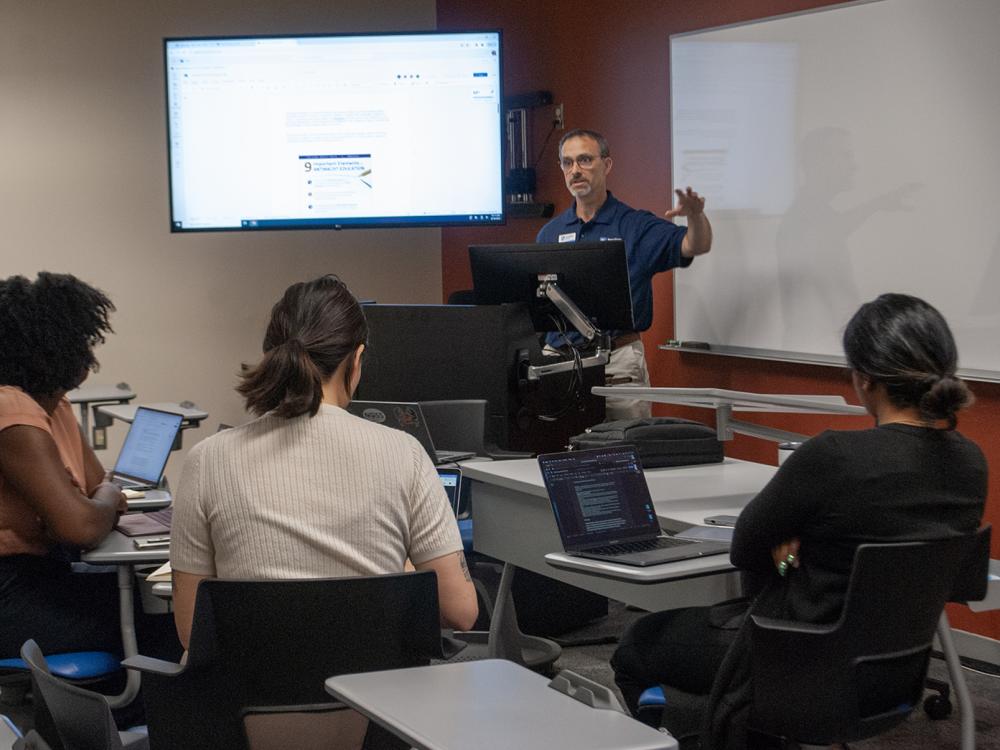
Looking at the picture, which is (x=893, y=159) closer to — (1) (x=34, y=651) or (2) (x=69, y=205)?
(1) (x=34, y=651)

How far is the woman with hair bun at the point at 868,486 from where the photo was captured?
2.17 meters

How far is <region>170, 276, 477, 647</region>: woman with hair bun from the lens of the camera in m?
1.93

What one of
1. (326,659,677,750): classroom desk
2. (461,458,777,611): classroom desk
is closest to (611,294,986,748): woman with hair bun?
(461,458,777,611): classroom desk

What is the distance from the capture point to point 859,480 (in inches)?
85.0

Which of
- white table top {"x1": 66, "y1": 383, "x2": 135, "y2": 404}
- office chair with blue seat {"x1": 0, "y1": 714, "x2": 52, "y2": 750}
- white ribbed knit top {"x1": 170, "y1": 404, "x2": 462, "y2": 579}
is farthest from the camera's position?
white table top {"x1": 66, "y1": 383, "x2": 135, "y2": 404}

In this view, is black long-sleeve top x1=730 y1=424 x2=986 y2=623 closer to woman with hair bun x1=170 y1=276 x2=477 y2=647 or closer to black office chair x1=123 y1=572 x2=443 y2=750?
woman with hair bun x1=170 y1=276 x2=477 y2=647

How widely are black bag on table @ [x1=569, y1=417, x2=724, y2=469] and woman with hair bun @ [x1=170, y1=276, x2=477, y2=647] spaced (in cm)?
121

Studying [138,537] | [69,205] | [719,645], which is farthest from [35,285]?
[69,205]

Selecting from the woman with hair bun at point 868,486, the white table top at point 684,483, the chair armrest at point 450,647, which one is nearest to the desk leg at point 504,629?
the white table top at point 684,483

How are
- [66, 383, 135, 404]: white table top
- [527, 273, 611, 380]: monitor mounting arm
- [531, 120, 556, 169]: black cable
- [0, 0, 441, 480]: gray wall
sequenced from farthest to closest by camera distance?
[0, 0, 441, 480]: gray wall → [531, 120, 556, 169]: black cable → [66, 383, 135, 404]: white table top → [527, 273, 611, 380]: monitor mounting arm

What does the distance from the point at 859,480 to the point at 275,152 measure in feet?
13.4

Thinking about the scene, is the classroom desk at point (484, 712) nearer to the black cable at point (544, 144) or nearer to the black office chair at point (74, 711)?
the black office chair at point (74, 711)

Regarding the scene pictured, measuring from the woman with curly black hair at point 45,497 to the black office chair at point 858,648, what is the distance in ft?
4.99

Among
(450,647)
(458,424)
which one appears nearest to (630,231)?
(458,424)
